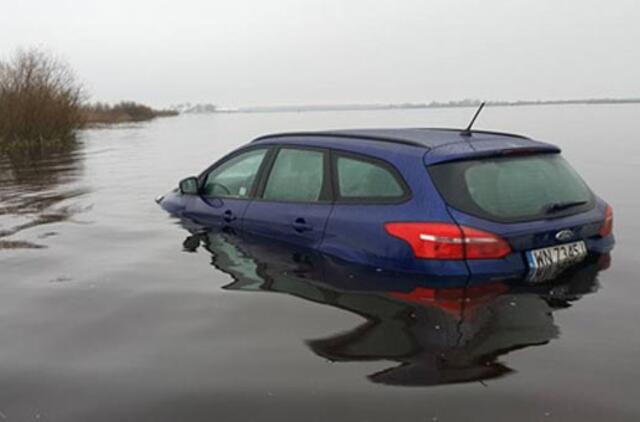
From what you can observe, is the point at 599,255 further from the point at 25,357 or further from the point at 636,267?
the point at 25,357

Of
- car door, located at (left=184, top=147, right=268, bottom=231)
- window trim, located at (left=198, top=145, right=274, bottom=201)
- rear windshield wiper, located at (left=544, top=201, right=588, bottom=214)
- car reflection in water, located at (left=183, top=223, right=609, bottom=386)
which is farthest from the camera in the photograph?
car door, located at (left=184, top=147, right=268, bottom=231)

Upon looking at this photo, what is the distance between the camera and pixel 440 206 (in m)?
4.09

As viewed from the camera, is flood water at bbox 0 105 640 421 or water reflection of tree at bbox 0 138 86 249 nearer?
flood water at bbox 0 105 640 421

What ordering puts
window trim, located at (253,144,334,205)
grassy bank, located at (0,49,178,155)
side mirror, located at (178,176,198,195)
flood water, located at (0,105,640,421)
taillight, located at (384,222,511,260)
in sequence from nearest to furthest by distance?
flood water, located at (0,105,640,421), taillight, located at (384,222,511,260), window trim, located at (253,144,334,205), side mirror, located at (178,176,198,195), grassy bank, located at (0,49,178,155)

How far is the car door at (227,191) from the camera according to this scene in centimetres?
593

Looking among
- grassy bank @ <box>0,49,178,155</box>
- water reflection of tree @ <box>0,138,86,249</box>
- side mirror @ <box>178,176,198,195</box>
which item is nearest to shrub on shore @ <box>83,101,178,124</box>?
grassy bank @ <box>0,49,178,155</box>

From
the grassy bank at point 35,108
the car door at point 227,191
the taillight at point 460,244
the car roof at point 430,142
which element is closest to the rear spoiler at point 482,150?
the car roof at point 430,142

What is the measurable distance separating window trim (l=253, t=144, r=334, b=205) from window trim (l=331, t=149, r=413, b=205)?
45 mm

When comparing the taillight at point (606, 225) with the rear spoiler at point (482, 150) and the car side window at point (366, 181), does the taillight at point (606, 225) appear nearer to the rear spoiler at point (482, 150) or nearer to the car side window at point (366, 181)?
the rear spoiler at point (482, 150)

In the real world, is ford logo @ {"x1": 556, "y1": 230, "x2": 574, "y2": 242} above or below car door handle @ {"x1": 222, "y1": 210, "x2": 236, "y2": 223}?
above

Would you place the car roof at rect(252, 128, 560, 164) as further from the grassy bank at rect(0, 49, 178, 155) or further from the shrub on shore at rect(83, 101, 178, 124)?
the shrub on shore at rect(83, 101, 178, 124)

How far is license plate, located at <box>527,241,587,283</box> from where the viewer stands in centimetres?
413

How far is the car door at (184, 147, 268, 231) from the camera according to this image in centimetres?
593

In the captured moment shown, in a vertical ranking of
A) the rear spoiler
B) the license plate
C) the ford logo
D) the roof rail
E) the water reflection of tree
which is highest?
the roof rail
